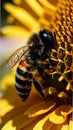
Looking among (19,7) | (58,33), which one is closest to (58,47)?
(58,33)

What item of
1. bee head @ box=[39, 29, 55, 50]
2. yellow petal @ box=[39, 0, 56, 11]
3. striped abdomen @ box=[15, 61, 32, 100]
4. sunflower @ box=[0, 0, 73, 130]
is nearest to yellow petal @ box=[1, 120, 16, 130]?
sunflower @ box=[0, 0, 73, 130]

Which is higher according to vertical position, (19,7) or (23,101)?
(19,7)

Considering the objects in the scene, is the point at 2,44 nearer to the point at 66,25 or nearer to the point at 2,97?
the point at 2,97

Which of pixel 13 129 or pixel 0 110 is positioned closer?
pixel 13 129

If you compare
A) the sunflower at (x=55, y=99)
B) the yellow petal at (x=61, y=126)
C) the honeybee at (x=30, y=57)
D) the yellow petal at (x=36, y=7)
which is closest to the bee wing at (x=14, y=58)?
the honeybee at (x=30, y=57)

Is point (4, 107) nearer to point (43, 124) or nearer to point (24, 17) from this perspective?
point (43, 124)

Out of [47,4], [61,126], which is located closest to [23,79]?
[61,126]

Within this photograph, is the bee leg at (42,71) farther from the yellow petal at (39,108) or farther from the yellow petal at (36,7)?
the yellow petal at (36,7)
